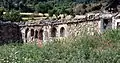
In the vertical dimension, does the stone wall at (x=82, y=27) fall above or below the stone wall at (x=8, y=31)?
above

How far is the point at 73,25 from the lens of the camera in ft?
68.2

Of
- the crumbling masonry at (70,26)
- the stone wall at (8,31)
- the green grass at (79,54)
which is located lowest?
the stone wall at (8,31)

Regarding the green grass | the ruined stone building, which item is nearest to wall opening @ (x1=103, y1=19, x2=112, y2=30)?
the ruined stone building

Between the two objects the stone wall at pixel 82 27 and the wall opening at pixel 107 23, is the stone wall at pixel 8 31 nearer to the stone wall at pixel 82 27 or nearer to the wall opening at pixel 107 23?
the stone wall at pixel 82 27

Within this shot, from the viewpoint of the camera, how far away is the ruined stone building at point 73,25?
17406 millimetres

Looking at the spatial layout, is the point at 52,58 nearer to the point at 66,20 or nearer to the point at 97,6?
the point at 66,20

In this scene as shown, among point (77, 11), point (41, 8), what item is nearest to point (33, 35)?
point (77, 11)

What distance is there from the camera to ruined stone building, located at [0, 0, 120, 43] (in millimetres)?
17406

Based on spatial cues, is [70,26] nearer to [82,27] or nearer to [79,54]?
[82,27]

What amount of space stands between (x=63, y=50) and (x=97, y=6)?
1900 cm

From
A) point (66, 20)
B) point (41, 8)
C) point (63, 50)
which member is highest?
point (63, 50)

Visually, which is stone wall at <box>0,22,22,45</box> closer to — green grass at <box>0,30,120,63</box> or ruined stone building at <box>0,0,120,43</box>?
ruined stone building at <box>0,0,120,43</box>

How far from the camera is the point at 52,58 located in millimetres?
7250

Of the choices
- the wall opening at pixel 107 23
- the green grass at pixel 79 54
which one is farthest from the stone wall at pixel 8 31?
the green grass at pixel 79 54
